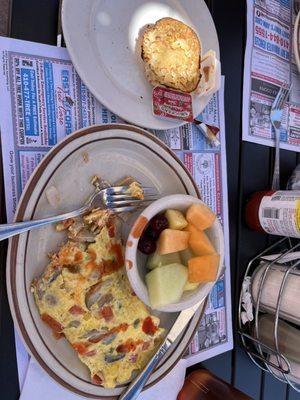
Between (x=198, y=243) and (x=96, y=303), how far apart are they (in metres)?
0.19

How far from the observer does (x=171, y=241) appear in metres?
0.60

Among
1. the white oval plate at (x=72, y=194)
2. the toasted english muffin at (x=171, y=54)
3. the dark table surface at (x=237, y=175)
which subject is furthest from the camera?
the dark table surface at (x=237, y=175)

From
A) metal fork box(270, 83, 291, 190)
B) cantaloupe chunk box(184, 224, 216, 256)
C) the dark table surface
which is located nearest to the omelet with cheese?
cantaloupe chunk box(184, 224, 216, 256)

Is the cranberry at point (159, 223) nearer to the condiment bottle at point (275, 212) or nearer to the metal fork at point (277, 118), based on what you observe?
the condiment bottle at point (275, 212)

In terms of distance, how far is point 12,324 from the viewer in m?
0.62

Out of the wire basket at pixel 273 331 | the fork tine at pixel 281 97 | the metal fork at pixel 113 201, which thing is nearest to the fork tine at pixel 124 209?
the metal fork at pixel 113 201

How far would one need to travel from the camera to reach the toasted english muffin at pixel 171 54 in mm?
683

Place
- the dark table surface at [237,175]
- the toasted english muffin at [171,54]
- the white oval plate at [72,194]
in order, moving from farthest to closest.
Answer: the dark table surface at [237,175], the toasted english muffin at [171,54], the white oval plate at [72,194]

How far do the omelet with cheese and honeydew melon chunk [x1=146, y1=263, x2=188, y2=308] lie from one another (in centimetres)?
5

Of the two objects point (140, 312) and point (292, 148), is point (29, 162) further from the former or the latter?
point (292, 148)

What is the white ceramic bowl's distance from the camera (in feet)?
1.92

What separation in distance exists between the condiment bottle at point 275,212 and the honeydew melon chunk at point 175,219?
242mm

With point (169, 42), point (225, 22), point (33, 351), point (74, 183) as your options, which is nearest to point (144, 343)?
point (33, 351)

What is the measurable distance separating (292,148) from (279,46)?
0.25 m
